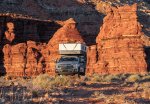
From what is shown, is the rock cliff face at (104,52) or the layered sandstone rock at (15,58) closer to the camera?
the rock cliff face at (104,52)

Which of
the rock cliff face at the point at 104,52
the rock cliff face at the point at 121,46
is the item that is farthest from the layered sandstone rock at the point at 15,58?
the rock cliff face at the point at 121,46

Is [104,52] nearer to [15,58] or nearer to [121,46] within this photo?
[121,46]

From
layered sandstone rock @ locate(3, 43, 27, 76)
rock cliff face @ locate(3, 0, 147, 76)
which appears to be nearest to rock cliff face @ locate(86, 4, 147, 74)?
rock cliff face @ locate(3, 0, 147, 76)

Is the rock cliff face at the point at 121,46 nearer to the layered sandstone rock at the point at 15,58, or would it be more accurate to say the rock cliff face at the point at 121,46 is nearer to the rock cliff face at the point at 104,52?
the rock cliff face at the point at 104,52

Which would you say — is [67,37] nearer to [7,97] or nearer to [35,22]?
[35,22]

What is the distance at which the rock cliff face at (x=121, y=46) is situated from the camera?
176ft

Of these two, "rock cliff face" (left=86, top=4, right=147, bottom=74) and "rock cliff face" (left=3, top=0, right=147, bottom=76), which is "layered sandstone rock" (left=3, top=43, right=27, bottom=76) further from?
"rock cliff face" (left=86, top=4, right=147, bottom=74)

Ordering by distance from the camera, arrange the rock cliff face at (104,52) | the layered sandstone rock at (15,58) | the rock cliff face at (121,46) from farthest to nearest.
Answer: the layered sandstone rock at (15,58), the rock cliff face at (104,52), the rock cliff face at (121,46)

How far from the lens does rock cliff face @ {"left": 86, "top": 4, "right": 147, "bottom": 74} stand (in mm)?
53688

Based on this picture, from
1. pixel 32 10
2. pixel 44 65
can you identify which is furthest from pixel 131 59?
pixel 32 10

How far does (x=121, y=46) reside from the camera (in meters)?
54.9

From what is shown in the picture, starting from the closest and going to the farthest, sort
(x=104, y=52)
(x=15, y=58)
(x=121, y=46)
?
(x=121, y=46)
(x=104, y=52)
(x=15, y=58)

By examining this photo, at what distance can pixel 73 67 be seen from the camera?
97.8ft

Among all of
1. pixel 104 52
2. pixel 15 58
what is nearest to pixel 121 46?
pixel 104 52
